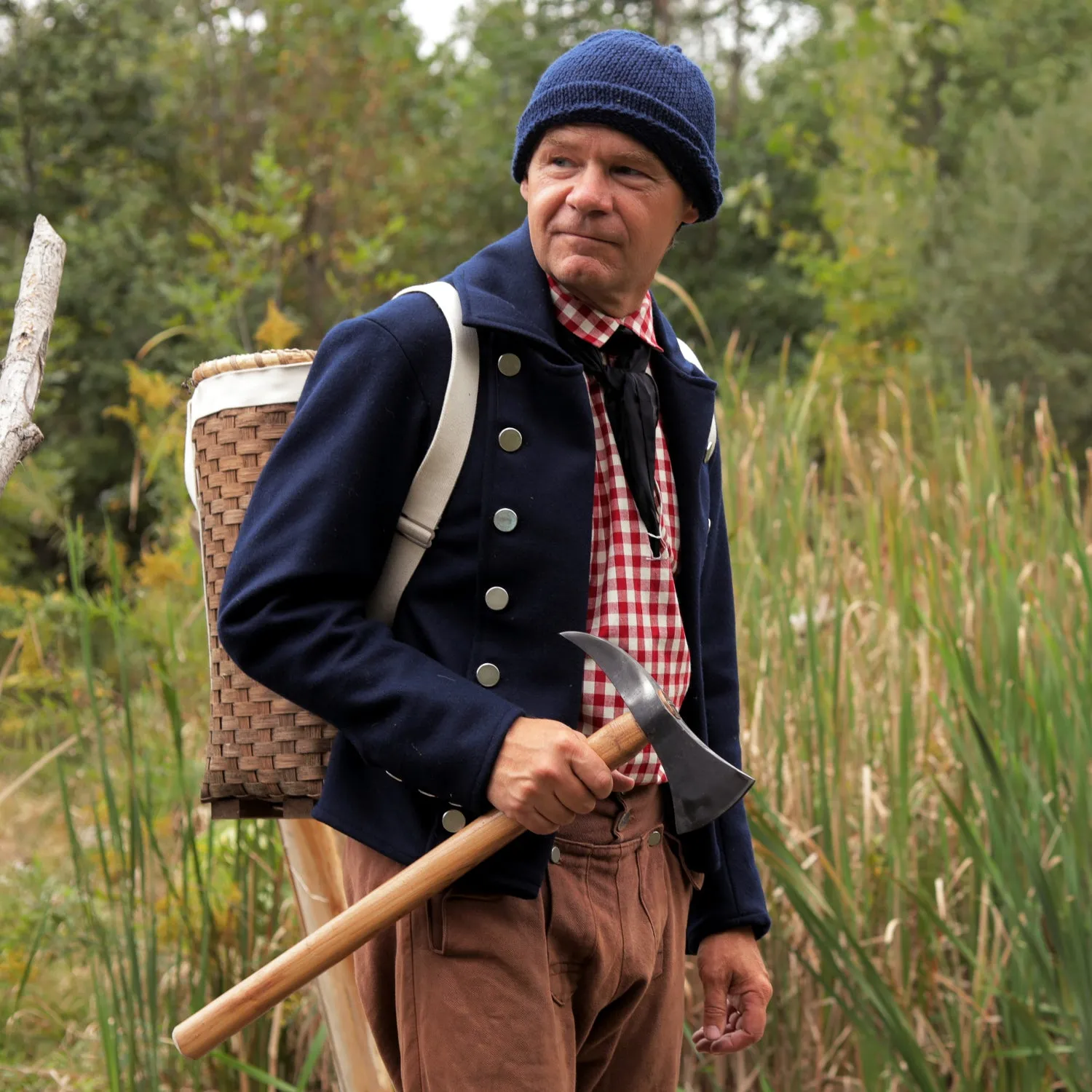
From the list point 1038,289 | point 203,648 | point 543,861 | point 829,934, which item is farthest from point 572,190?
point 1038,289

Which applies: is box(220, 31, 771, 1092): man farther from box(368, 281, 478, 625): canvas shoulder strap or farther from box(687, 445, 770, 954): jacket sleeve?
box(687, 445, 770, 954): jacket sleeve

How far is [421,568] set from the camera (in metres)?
1.50

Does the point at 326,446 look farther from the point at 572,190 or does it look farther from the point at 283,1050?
the point at 283,1050

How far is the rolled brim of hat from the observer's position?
1.52m

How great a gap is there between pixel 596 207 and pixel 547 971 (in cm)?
81

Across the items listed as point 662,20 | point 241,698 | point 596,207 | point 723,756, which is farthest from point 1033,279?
point 241,698

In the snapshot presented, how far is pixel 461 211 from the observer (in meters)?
15.7

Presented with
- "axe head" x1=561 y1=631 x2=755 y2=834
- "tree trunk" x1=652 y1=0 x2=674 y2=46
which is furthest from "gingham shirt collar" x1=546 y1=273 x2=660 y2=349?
"tree trunk" x1=652 y1=0 x2=674 y2=46

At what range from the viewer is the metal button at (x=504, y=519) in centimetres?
147

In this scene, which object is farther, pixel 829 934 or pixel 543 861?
pixel 829 934

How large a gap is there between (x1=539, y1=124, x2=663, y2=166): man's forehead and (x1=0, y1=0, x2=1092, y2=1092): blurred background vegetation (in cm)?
72

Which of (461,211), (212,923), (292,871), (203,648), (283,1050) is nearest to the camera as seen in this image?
(292,871)

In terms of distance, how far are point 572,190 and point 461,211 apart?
1460 cm

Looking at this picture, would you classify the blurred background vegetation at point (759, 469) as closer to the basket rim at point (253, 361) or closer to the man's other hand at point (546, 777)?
the basket rim at point (253, 361)
